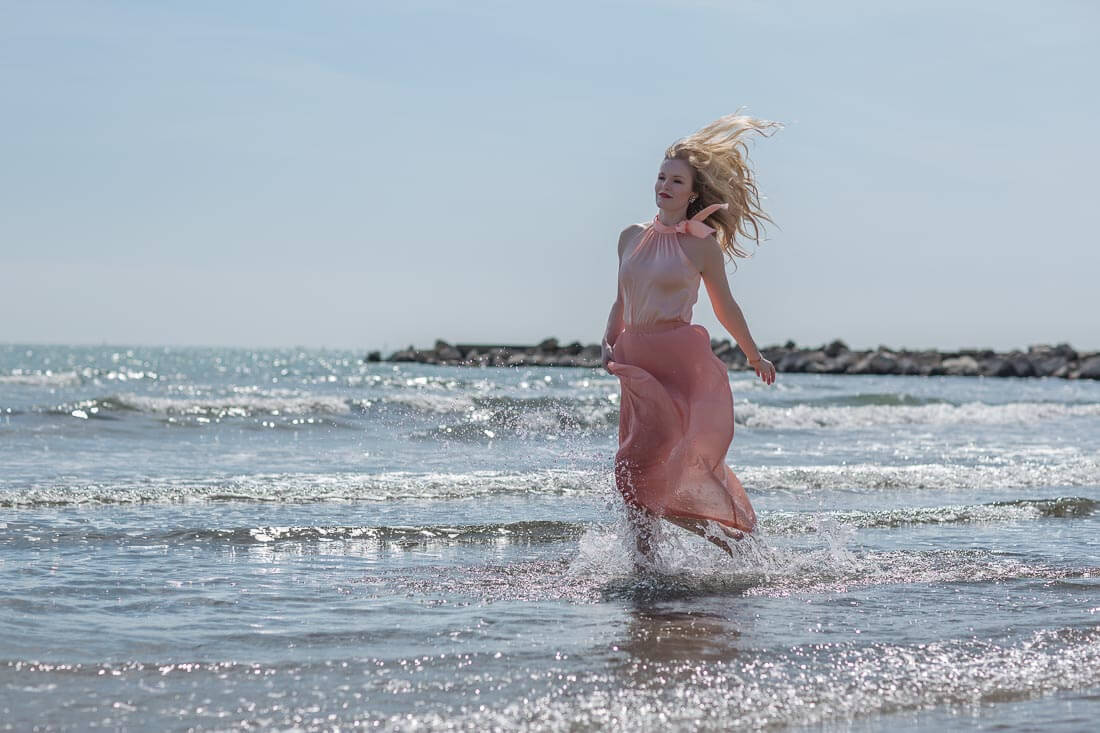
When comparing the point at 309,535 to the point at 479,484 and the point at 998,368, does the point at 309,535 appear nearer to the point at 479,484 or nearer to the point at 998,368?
the point at 479,484

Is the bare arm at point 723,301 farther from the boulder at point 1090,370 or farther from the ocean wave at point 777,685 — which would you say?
the boulder at point 1090,370

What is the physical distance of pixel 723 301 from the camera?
6.29 m

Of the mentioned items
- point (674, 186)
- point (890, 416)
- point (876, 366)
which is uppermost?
point (674, 186)

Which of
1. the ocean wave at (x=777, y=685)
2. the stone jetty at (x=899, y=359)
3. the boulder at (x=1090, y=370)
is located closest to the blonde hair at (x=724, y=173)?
the ocean wave at (x=777, y=685)

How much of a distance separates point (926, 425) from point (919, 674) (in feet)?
63.9

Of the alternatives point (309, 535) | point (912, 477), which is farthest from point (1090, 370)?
point (309, 535)

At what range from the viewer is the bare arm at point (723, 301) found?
6.23m

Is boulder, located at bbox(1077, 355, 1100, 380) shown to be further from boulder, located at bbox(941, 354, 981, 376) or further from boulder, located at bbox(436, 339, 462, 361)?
boulder, located at bbox(436, 339, 462, 361)

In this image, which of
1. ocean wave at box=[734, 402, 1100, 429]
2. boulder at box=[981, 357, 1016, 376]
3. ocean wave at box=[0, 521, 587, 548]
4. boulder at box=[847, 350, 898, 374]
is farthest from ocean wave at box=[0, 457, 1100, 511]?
boulder at box=[847, 350, 898, 374]

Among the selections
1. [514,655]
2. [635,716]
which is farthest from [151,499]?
[635,716]

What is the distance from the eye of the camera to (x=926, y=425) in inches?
904

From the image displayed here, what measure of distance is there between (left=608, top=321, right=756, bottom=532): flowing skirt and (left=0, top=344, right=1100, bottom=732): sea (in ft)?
1.10

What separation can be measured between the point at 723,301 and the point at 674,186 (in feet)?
2.07

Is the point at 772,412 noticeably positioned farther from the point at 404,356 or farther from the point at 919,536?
the point at 404,356
